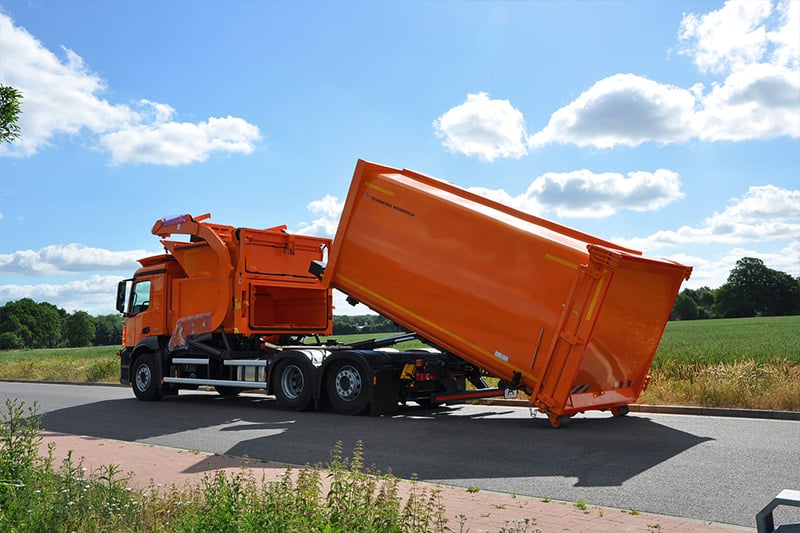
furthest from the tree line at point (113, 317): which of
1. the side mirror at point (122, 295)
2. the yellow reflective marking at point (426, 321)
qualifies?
the yellow reflective marking at point (426, 321)

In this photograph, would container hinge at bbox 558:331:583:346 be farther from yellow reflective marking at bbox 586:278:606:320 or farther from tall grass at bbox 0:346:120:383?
tall grass at bbox 0:346:120:383

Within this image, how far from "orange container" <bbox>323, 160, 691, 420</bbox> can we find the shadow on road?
790 millimetres

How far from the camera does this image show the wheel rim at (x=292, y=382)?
12.6m

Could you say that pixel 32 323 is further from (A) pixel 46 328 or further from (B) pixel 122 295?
(B) pixel 122 295

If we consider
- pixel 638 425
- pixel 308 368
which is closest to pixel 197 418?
pixel 308 368

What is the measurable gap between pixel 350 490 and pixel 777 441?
6179 millimetres

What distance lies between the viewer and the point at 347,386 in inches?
464

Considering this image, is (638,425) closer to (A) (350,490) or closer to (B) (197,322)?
(A) (350,490)

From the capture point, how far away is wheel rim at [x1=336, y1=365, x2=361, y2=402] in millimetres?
11633

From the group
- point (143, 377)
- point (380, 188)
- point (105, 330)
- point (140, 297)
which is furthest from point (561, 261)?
point (105, 330)

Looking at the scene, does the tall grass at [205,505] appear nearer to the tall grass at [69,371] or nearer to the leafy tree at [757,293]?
the tall grass at [69,371]

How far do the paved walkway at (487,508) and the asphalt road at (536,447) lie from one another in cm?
29

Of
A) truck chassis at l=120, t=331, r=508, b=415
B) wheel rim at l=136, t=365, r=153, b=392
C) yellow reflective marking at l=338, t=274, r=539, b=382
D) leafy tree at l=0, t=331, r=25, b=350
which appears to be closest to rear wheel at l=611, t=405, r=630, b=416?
truck chassis at l=120, t=331, r=508, b=415

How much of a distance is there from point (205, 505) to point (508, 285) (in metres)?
5.63
